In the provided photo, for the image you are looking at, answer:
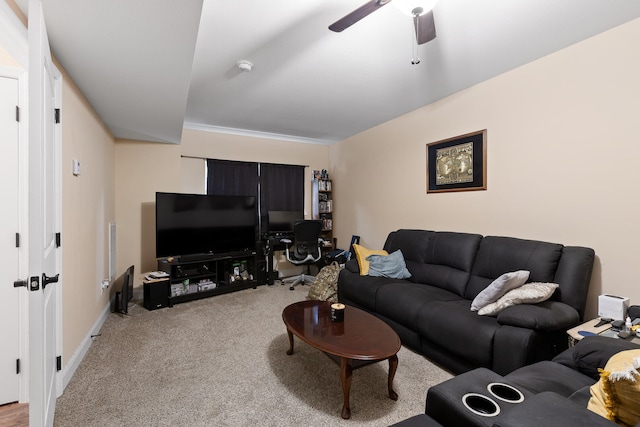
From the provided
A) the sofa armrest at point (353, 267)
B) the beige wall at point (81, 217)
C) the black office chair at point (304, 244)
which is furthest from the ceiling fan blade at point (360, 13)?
the black office chair at point (304, 244)

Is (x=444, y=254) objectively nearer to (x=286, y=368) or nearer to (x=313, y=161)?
(x=286, y=368)

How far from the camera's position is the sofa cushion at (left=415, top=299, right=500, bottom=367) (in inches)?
78.3

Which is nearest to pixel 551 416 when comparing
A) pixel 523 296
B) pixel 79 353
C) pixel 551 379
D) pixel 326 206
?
pixel 551 379

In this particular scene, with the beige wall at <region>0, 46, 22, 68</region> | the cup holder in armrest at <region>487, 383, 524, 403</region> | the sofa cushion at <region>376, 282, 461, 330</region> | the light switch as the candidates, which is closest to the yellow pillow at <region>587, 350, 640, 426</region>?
the cup holder in armrest at <region>487, 383, 524, 403</region>

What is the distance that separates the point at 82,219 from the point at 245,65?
6.53ft

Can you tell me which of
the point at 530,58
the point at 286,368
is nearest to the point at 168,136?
the point at 286,368

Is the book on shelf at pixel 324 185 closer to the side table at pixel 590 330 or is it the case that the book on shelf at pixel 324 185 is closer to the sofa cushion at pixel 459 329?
the sofa cushion at pixel 459 329

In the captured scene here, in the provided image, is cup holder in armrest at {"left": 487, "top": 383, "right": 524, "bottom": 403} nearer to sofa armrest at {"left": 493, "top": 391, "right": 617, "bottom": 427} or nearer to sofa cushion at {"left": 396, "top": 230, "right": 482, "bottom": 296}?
sofa armrest at {"left": 493, "top": 391, "right": 617, "bottom": 427}

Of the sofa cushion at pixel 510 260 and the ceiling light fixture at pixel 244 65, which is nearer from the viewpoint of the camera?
the sofa cushion at pixel 510 260

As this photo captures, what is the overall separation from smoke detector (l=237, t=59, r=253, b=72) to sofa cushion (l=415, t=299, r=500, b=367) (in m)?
2.68

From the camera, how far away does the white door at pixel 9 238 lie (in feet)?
6.02

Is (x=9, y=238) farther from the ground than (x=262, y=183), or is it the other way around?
(x=262, y=183)

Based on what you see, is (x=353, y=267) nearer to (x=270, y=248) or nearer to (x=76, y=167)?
(x=270, y=248)

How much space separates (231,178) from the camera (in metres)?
4.86
